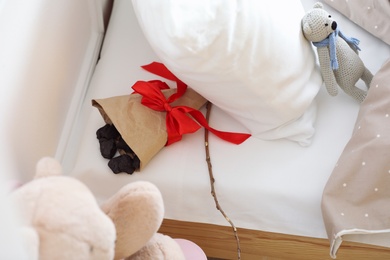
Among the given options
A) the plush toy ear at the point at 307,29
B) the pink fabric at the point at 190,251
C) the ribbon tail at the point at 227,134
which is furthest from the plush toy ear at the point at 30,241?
the plush toy ear at the point at 307,29

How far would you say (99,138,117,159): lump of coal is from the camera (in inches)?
42.4

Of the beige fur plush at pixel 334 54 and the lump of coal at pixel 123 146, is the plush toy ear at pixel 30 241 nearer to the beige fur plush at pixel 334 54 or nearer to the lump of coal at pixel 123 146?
the lump of coal at pixel 123 146

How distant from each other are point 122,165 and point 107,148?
0.05 m

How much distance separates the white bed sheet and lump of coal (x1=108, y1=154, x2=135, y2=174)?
0.02m

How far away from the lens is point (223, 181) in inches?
41.9

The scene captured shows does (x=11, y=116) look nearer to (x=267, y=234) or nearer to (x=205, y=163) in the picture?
(x=205, y=163)

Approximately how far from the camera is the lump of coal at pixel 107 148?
42.4 inches

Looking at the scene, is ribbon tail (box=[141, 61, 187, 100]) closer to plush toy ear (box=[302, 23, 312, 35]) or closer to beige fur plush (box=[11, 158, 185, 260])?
plush toy ear (box=[302, 23, 312, 35])

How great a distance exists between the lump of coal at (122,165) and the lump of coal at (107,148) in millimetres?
20

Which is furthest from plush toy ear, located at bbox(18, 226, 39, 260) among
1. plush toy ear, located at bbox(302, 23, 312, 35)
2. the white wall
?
plush toy ear, located at bbox(302, 23, 312, 35)

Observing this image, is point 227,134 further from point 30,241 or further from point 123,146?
point 30,241

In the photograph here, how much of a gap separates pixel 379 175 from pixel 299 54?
0.26 metres

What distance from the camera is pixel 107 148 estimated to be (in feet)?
3.53

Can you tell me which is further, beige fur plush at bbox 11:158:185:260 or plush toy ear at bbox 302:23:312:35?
plush toy ear at bbox 302:23:312:35
